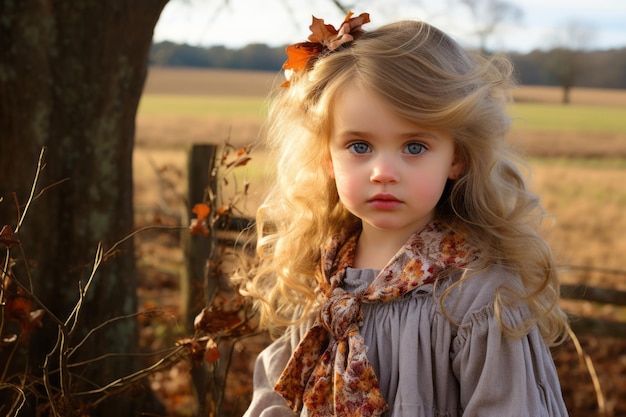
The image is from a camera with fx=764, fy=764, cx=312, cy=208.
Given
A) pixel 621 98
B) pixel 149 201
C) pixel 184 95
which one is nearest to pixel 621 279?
pixel 149 201

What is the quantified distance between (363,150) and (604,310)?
17.9 feet

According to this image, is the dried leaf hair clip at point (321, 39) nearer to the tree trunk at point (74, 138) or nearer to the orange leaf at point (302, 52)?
the orange leaf at point (302, 52)

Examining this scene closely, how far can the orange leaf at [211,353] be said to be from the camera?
238 centimetres

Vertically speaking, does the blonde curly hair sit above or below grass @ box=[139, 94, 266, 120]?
above


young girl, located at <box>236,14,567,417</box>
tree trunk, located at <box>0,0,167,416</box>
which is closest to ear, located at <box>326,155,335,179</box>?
young girl, located at <box>236,14,567,417</box>

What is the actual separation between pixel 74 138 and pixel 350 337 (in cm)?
167

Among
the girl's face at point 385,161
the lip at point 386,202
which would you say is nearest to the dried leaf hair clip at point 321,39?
the girl's face at point 385,161

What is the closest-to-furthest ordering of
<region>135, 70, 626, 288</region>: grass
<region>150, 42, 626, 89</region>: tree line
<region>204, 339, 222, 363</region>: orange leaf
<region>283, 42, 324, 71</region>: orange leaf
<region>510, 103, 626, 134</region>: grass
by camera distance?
<region>283, 42, 324, 71</region>: orange leaf → <region>204, 339, 222, 363</region>: orange leaf → <region>135, 70, 626, 288</region>: grass → <region>510, 103, 626, 134</region>: grass → <region>150, 42, 626, 89</region>: tree line

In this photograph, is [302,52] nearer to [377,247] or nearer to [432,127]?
[432,127]

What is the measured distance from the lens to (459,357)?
78.5 inches

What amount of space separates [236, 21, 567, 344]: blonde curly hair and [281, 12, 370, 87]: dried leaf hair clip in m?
0.03

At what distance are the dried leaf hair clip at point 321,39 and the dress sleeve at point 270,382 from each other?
0.89 meters

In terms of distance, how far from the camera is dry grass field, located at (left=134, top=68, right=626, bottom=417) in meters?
4.70

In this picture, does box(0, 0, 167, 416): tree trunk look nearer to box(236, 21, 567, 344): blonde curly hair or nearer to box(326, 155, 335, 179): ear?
box(236, 21, 567, 344): blonde curly hair
